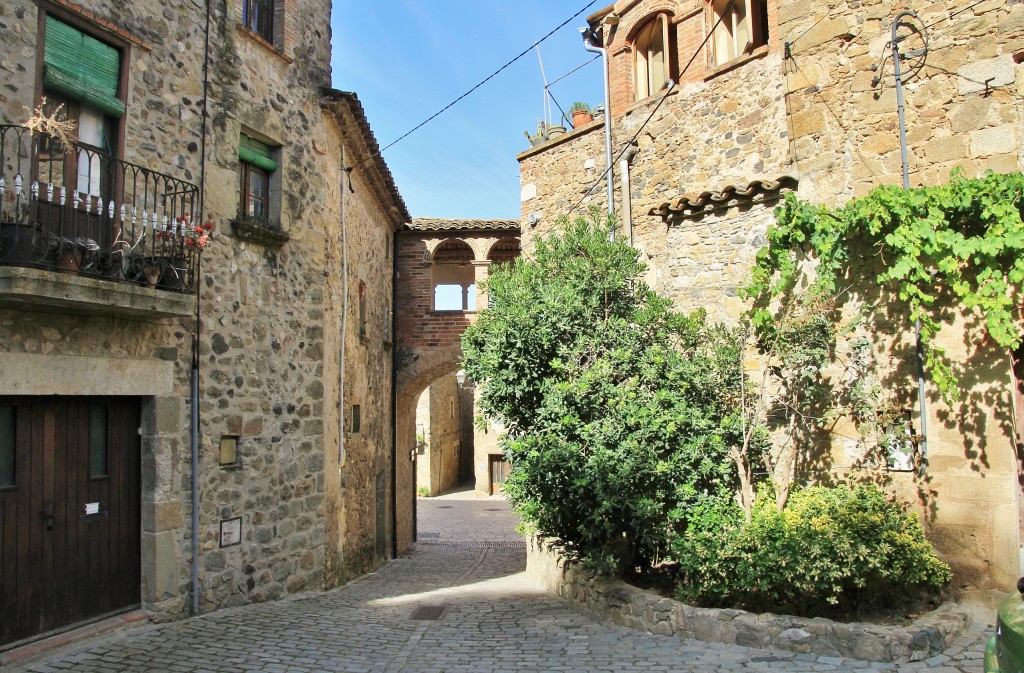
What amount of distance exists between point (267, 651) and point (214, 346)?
324cm

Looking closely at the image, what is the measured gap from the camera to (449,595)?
8992 millimetres

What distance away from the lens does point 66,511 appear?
6215 mm

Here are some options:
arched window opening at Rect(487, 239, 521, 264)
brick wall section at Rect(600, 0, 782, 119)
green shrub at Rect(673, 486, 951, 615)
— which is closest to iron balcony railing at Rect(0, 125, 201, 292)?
green shrub at Rect(673, 486, 951, 615)

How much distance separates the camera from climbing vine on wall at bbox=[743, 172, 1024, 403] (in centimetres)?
609

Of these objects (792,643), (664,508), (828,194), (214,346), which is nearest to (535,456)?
(664,508)

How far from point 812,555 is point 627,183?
279 inches

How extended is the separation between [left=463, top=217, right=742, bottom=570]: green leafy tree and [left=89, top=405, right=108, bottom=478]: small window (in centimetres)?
366

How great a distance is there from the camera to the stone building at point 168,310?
5.83 m

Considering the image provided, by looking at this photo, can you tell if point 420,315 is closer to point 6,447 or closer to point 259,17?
point 259,17

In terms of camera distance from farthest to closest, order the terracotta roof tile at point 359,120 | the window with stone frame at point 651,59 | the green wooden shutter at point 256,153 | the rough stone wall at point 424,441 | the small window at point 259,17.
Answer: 1. the rough stone wall at point 424,441
2. the window with stone frame at point 651,59
3. the terracotta roof tile at point 359,120
4. the small window at point 259,17
5. the green wooden shutter at point 256,153

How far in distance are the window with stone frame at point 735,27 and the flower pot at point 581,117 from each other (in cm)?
279

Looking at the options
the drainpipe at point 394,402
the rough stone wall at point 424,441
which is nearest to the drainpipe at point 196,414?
the drainpipe at point 394,402

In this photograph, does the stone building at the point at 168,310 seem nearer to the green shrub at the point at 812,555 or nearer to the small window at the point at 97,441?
the small window at the point at 97,441

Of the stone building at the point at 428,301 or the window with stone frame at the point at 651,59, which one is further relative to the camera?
the stone building at the point at 428,301
